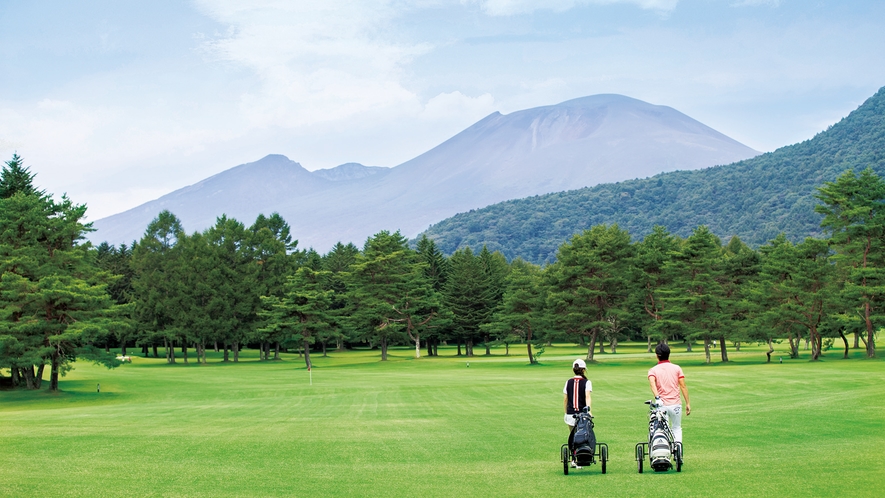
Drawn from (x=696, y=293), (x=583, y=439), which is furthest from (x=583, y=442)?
(x=696, y=293)

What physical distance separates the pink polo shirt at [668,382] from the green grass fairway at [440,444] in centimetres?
124

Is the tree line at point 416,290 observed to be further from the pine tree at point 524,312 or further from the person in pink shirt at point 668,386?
the person in pink shirt at point 668,386

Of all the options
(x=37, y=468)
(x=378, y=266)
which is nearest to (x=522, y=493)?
(x=37, y=468)

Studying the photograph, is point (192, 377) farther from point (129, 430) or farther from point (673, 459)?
point (673, 459)

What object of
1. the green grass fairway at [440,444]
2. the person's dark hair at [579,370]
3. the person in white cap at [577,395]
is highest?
the person's dark hair at [579,370]

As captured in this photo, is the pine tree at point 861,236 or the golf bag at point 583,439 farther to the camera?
the pine tree at point 861,236

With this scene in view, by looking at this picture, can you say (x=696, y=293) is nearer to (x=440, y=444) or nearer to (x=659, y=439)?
(x=440, y=444)

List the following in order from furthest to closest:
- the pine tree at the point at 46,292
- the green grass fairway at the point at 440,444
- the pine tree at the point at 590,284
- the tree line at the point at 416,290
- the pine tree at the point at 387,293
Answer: the pine tree at the point at 387,293, the pine tree at the point at 590,284, the tree line at the point at 416,290, the pine tree at the point at 46,292, the green grass fairway at the point at 440,444

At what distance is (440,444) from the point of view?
713 inches

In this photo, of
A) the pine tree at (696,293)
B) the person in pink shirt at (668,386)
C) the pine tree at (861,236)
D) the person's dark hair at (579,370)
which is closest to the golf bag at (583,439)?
the person's dark hair at (579,370)

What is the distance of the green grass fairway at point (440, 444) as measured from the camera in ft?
40.0

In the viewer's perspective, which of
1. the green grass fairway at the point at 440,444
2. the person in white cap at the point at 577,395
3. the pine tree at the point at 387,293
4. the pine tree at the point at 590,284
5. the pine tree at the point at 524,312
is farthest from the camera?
the pine tree at the point at 387,293

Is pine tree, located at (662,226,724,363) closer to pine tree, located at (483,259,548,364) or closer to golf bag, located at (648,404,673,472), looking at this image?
pine tree, located at (483,259,548,364)

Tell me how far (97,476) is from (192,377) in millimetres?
45424
